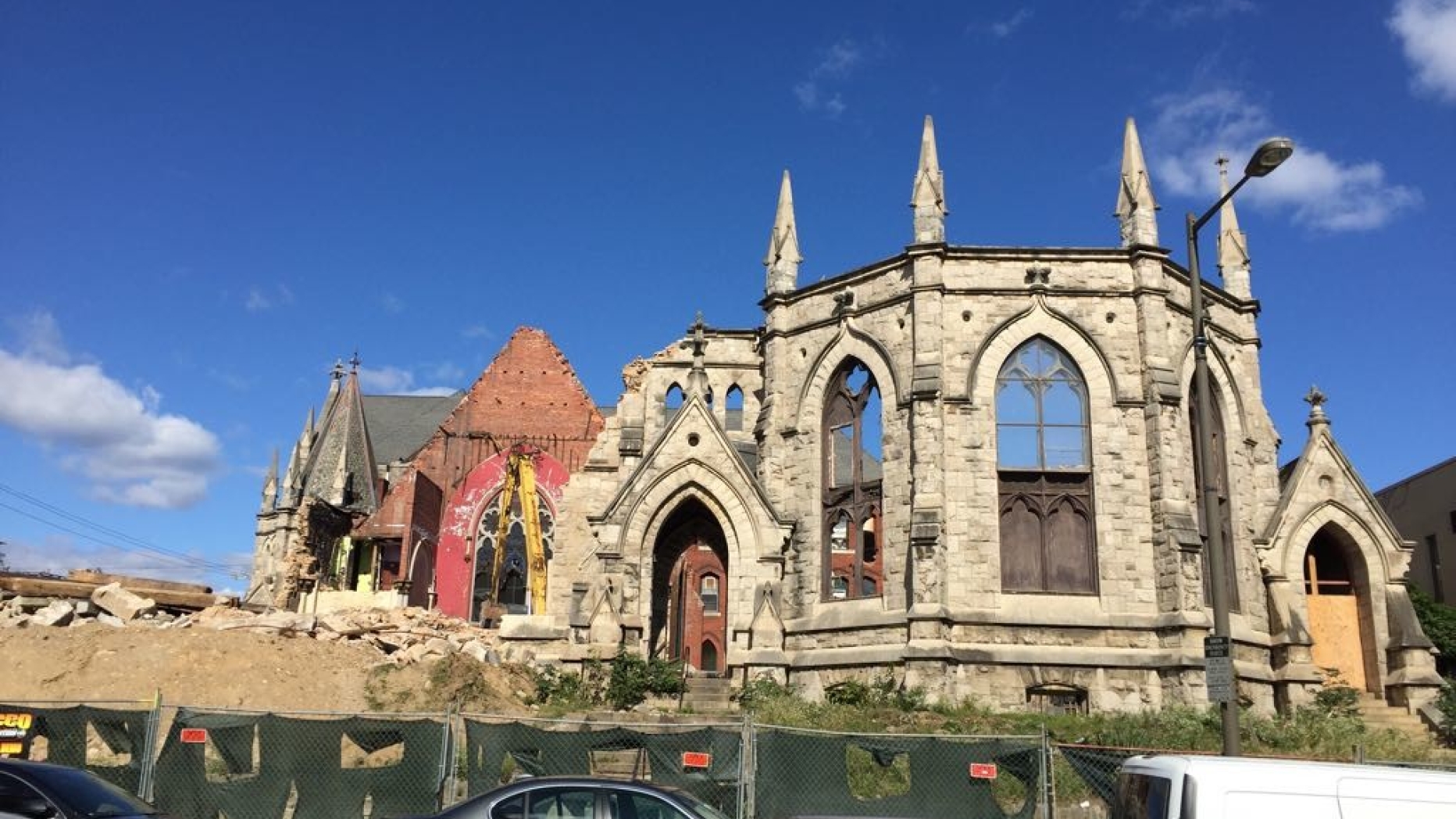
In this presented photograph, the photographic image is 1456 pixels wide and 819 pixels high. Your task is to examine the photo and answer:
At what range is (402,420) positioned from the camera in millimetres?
57438

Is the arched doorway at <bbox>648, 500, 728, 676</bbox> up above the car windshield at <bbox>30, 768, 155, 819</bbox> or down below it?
above

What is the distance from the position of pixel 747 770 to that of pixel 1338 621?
19.6 meters

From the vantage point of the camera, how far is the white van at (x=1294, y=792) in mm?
7266

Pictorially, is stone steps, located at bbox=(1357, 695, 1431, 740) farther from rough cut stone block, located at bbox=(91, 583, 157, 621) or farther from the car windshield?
rough cut stone block, located at bbox=(91, 583, 157, 621)

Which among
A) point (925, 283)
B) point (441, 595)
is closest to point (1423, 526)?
point (925, 283)

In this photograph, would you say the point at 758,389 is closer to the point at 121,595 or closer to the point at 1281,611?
the point at 1281,611

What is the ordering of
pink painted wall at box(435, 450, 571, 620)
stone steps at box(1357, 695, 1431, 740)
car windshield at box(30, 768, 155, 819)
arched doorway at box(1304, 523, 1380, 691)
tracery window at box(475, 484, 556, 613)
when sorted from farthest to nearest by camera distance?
1. tracery window at box(475, 484, 556, 613)
2. pink painted wall at box(435, 450, 571, 620)
3. arched doorway at box(1304, 523, 1380, 691)
4. stone steps at box(1357, 695, 1431, 740)
5. car windshield at box(30, 768, 155, 819)

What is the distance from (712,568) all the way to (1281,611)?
27798 millimetres

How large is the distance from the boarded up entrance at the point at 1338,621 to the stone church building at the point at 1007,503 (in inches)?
2.2

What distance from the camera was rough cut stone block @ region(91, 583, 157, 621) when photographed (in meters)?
27.5

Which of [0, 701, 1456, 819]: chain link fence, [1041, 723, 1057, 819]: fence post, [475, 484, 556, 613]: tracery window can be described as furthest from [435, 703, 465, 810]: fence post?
[475, 484, 556, 613]: tracery window

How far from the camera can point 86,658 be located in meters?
24.1

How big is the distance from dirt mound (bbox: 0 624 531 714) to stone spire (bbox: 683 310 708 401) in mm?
7744

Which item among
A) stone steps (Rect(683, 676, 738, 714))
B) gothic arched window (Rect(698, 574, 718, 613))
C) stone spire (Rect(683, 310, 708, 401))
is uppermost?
stone spire (Rect(683, 310, 708, 401))
